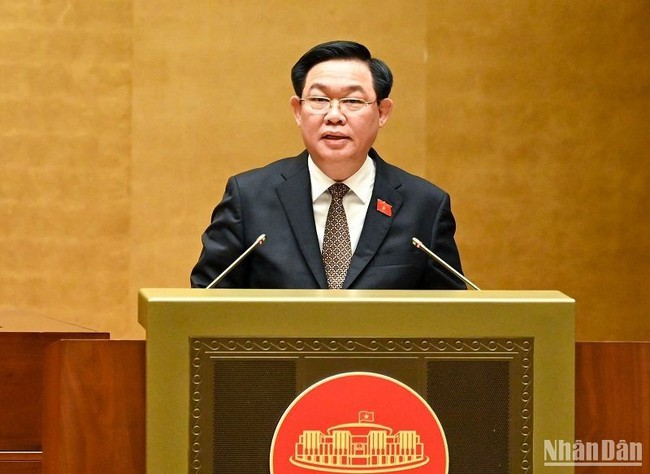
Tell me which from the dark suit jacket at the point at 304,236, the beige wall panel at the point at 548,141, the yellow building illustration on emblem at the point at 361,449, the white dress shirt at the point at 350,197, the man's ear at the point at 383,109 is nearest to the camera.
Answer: the yellow building illustration on emblem at the point at 361,449

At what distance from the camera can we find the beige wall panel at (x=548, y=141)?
463 centimetres

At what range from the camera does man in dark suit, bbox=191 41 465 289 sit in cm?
247

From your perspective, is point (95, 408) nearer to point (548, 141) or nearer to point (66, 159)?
point (66, 159)

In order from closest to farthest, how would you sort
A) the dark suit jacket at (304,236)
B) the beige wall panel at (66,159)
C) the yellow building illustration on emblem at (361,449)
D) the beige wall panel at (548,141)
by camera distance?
the yellow building illustration on emblem at (361,449)
the dark suit jacket at (304,236)
the beige wall panel at (66,159)
the beige wall panel at (548,141)

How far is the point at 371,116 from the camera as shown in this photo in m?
2.65

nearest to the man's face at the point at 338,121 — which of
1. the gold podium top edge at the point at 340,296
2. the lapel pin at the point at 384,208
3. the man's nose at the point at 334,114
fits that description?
the man's nose at the point at 334,114

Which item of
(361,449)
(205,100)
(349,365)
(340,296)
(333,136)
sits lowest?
(361,449)

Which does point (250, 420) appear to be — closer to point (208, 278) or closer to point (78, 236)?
point (208, 278)

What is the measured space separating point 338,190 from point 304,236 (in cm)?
18

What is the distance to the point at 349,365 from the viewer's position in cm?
179

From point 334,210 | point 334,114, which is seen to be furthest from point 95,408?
point 334,114

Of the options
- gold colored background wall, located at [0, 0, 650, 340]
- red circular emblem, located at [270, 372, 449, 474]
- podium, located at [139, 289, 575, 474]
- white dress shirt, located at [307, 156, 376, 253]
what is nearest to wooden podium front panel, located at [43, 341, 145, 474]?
podium, located at [139, 289, 575, 474]

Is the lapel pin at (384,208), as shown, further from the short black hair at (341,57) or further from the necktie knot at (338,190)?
the short black hair at (341,57)

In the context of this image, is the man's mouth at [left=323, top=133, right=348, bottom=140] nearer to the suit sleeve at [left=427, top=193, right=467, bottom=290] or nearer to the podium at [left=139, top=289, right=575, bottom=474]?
the suit sleeve at [left=427, top=193, right=467, bottom=290]
